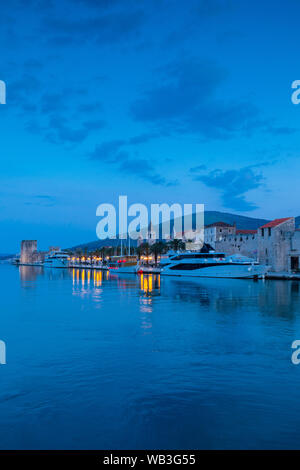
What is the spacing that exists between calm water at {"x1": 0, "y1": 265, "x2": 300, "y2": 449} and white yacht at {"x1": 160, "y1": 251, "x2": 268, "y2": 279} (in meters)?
32.4

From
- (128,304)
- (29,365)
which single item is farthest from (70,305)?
(29,365)

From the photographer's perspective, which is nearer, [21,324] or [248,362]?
[248,362]

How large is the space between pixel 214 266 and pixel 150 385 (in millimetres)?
44613

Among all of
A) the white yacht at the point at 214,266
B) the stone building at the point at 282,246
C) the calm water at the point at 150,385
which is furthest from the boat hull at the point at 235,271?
the calm water at the point at 150,385

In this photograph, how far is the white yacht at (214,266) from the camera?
164 feet

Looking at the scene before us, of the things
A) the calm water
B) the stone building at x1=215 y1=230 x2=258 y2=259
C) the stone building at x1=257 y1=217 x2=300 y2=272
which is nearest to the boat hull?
the stone building at x1=257 y1=217 x2=300 y2=272

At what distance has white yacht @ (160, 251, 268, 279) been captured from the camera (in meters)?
50.1

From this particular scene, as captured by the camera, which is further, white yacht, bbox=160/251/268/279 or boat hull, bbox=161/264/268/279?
white yacht, bbox=160/251/268/279

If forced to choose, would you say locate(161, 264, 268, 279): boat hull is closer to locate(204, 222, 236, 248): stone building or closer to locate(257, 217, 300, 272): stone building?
locate(257, 217, 300, 272): stone building

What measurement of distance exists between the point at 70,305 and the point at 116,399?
59.0 feet

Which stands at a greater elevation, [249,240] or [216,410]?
[249,240]

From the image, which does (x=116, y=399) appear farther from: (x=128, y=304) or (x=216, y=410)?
(x=128, y=304)

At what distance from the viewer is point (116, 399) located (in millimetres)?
8250
